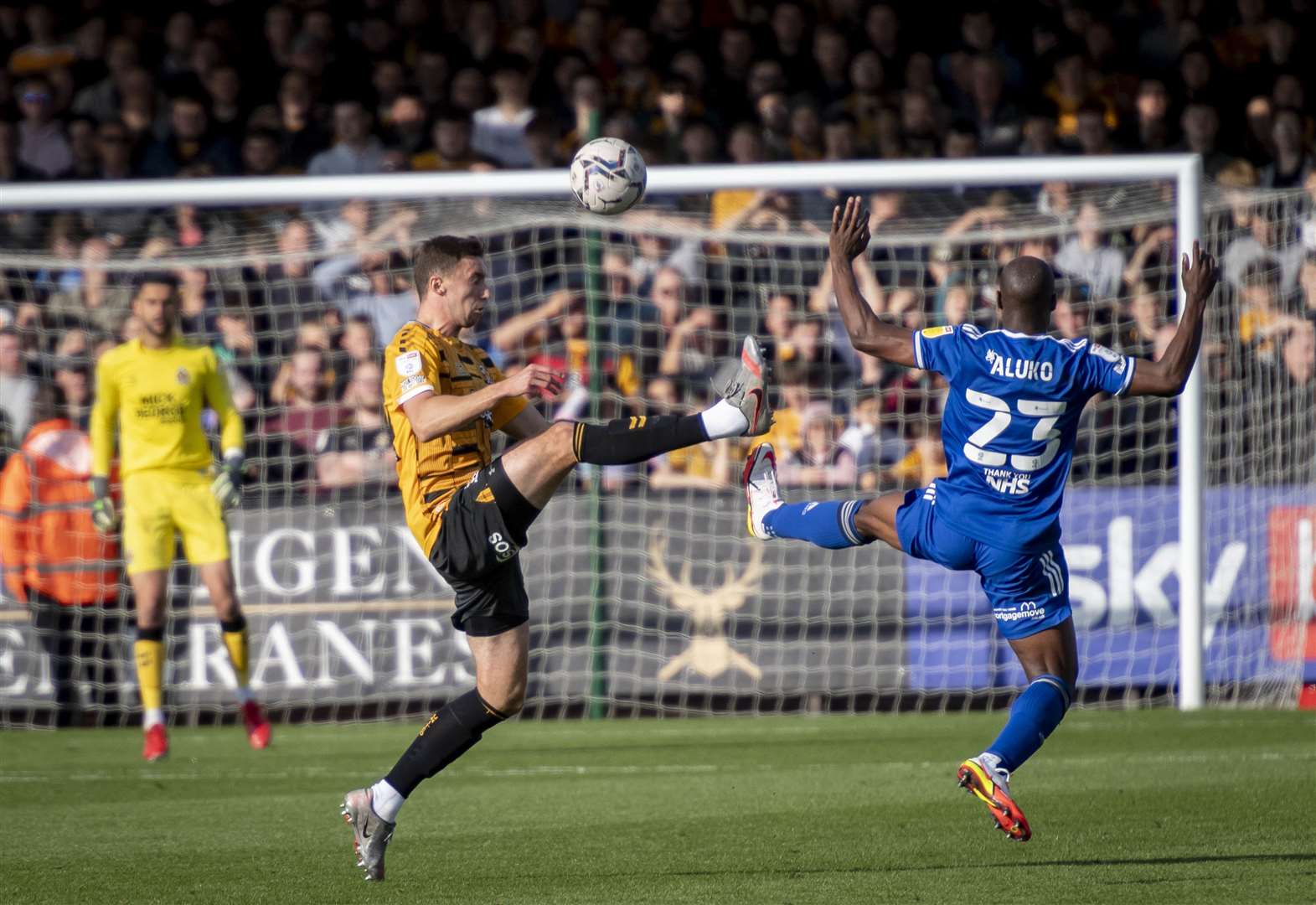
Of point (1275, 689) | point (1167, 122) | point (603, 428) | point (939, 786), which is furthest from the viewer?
point (1167, 122)

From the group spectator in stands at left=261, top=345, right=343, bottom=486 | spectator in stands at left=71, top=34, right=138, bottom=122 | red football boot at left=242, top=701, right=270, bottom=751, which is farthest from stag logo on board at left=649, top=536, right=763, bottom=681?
spectator in stands at left=71, top=34, right=138, bottom=122

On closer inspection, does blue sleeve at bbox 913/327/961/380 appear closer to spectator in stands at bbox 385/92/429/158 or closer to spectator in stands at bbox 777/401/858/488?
spectator in stands at bbox 777/401/858/488

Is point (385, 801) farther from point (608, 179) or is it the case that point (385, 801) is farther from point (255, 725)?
point (255, 725)

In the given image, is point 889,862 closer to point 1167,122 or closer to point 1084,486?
point 1084,486

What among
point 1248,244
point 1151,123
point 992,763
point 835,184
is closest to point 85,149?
point 835,184

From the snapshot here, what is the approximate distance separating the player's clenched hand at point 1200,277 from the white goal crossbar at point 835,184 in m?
4.89

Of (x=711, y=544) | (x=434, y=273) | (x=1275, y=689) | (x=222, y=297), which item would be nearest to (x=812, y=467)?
(x=711, y=544)

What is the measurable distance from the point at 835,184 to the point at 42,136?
7053mm

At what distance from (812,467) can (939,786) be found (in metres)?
4.00

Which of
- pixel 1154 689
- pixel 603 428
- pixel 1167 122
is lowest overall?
pixel 1154 689

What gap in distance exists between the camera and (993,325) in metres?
12.4

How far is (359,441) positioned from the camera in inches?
480

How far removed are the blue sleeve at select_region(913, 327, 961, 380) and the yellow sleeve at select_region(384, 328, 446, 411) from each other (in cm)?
176

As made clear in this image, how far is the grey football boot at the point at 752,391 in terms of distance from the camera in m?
5.82
